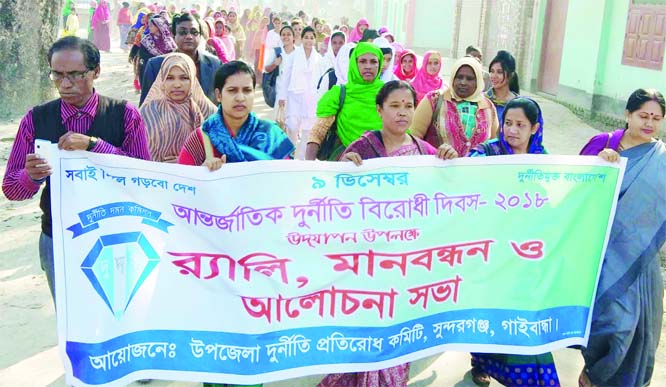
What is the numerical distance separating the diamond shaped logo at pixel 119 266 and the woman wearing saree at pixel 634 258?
2007 mm

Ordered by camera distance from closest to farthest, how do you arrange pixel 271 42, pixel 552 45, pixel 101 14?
pixel 271 42 → pixel 552 45 → pixel 101 14

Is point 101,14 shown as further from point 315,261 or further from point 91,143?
point 315,261

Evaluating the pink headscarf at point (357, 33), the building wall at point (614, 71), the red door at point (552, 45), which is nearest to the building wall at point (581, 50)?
the building wall at point (614, 71)

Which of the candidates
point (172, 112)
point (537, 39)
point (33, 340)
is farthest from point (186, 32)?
point (537, 39)

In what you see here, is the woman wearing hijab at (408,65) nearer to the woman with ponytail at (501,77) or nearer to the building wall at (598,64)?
the woman with ponytail at (501,77)

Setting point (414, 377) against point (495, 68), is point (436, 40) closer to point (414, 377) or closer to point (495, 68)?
point (495, 68)

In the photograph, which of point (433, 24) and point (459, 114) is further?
point (433, 24)

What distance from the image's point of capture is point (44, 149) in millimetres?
2807

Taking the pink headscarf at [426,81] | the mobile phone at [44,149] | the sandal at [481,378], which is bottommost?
the sandal at [481,378]

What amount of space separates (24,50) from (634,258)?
944 cm

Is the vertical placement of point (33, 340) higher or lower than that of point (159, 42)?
lower

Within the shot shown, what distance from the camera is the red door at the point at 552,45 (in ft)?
50.8

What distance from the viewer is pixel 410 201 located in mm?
3129

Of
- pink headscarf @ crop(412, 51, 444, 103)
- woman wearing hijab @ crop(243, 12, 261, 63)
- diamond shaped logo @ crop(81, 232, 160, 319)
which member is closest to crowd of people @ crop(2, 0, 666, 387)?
diamond shaped logo @ crop(81, 232, 160, 319)
